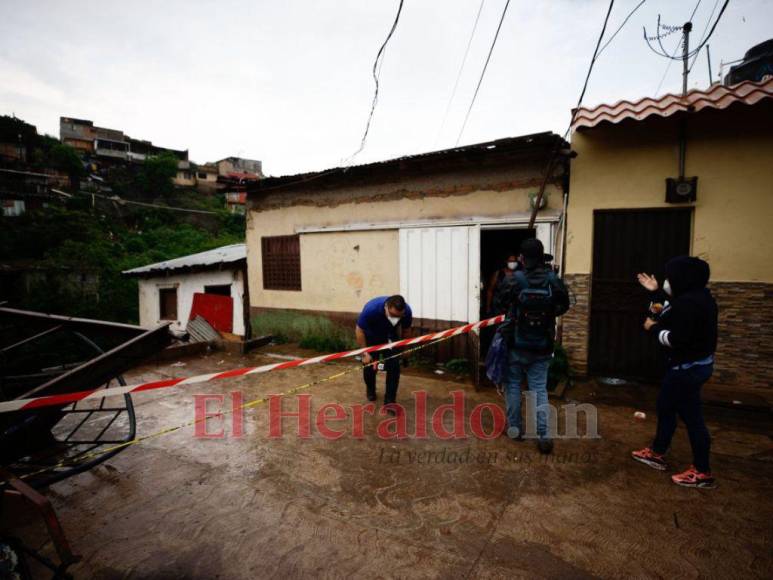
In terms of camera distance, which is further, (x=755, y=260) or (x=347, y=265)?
(x=347, y=265)

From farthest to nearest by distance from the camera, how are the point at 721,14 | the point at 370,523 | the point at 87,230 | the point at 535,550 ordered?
1. the point at 87,230
2. the point at 721,14
3. the point at 370,523
4. the point at 535,550

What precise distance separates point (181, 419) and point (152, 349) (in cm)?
238

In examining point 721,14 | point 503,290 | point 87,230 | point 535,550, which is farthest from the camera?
point 87,230

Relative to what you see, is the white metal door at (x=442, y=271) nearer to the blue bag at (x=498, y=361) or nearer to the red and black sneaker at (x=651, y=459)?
the blue bag at (x=498, y=361)

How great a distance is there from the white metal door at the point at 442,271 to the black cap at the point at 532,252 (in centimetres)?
278

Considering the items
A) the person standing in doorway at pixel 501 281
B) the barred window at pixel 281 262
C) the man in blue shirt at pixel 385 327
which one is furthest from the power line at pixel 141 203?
the man in blue shirt at pixel 385 327

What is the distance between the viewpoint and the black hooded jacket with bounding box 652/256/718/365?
271cm

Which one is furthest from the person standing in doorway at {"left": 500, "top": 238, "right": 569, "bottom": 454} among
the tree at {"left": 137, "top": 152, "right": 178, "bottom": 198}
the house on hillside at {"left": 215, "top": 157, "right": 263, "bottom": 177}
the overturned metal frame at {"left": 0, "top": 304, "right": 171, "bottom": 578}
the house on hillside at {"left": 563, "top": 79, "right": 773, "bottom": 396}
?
the house on hillside at {"left": 215, "top": 157, "right": 263, "bottom": 177}

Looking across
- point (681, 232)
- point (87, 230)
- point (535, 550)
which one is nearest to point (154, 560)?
point (535, 550)

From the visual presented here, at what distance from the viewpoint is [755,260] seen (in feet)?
15.3

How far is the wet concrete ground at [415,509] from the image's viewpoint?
225cm

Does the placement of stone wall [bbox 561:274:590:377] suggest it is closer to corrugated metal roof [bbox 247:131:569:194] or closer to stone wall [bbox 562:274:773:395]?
stone wall [bbox 562:274:773:395]

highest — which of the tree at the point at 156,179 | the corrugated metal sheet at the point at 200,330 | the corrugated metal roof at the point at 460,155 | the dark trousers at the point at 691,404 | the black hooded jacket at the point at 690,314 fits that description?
the tree at the point at 156,179

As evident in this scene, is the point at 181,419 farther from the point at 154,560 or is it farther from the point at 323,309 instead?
the point at 323,309
